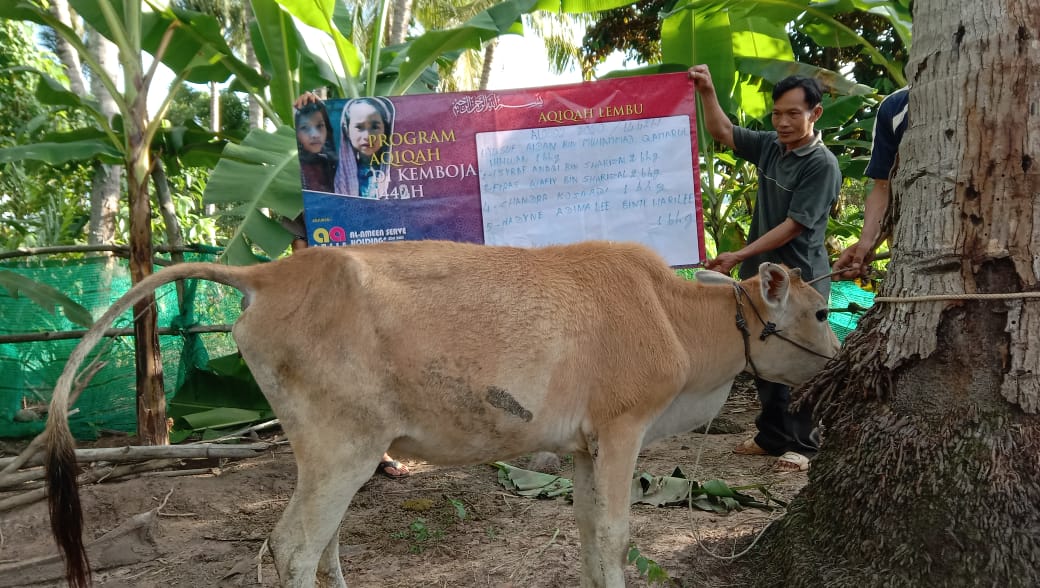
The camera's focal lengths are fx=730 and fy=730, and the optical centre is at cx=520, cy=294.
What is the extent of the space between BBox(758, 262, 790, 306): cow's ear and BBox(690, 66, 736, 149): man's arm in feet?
5.68

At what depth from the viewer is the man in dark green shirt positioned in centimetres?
489

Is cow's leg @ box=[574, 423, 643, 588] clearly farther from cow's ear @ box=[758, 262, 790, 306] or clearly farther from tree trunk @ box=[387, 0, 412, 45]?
tree trunk @ box=[387, 0, 412, 45]

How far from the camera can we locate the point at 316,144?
15.6ft

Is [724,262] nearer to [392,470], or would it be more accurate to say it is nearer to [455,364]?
[455,364]

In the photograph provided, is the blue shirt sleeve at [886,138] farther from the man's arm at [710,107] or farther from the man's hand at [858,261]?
the man's arm at [710,107]

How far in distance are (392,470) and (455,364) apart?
2.78 metres

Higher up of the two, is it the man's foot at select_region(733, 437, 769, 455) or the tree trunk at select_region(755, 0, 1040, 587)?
the tree trunk at select_region(755, 0, 1040, 587)

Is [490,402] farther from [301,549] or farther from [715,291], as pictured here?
[715,291]

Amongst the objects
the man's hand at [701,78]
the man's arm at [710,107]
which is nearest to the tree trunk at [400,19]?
the man's arm at [710,107]

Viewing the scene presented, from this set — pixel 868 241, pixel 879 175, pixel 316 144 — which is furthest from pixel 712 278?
pixel 316 144

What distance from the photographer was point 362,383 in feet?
10.4

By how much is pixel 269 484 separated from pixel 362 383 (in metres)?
2.89

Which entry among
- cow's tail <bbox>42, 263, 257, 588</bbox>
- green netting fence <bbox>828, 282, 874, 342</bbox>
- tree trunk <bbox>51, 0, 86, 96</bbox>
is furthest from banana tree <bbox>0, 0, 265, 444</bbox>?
green netting fence <bbox>828, 282, 874, 342</bbox>

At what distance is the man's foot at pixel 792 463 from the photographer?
544 cm
